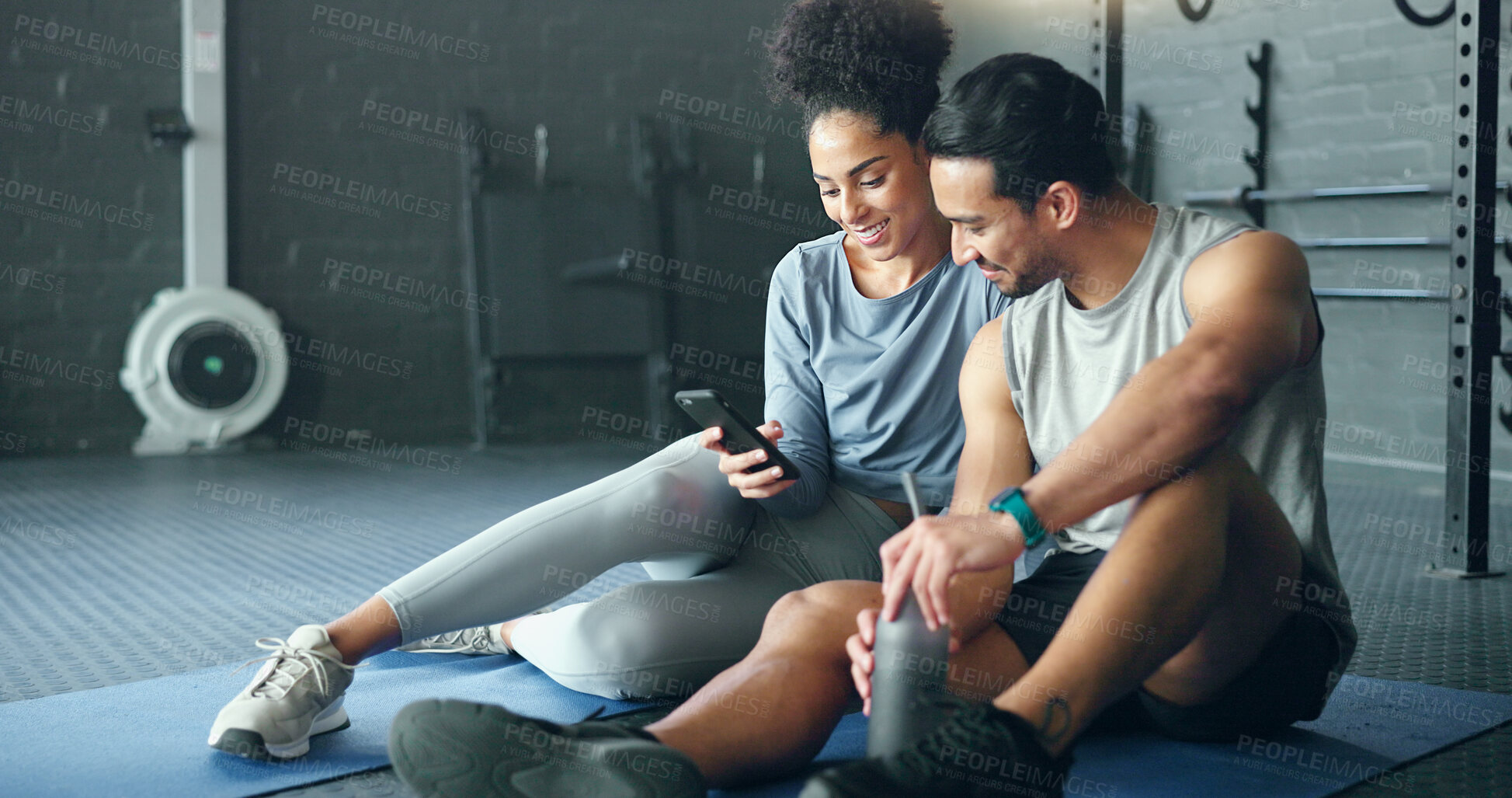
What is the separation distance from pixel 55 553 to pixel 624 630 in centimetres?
181

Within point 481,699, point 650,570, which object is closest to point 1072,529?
point 650,570

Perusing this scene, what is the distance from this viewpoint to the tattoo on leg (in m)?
1.11

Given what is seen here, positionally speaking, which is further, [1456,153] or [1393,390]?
[1393,390]

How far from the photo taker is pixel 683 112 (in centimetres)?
509

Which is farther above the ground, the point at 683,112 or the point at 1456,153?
the point at 683,112

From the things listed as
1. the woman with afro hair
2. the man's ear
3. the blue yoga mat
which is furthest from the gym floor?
the man's ear

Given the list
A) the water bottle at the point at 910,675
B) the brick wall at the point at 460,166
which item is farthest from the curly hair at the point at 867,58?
the brick wall at the point at 460,166

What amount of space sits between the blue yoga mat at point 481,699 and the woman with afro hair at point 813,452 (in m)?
0.09

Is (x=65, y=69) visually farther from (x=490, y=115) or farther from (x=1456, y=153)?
(x=1456, y=153)

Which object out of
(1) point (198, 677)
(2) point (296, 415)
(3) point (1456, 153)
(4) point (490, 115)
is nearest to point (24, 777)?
(1) point (198, 677)

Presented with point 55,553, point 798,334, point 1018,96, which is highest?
point 1018,96

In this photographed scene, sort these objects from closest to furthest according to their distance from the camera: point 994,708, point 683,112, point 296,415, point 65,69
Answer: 1. point 994,708
2. point 65,69
3. point 296,415
4. point 683,112

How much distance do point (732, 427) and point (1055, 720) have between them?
1.87 feet

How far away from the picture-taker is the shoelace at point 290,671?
1.45 metres
